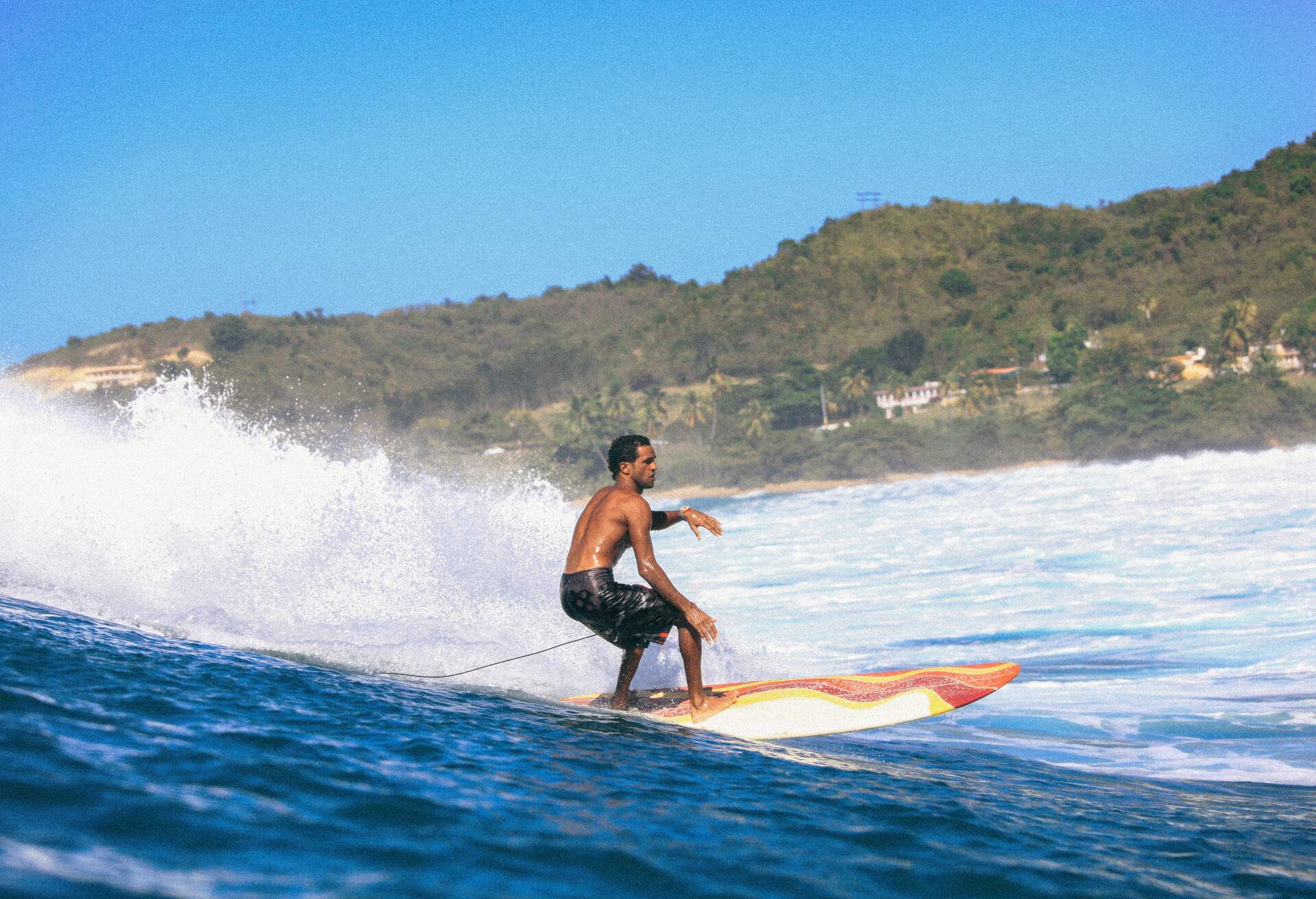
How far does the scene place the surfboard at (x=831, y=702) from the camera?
259 inches

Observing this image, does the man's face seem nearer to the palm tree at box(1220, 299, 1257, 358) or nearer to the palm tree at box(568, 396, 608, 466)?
the palm tree at box(1220, 299, 1257, 358)

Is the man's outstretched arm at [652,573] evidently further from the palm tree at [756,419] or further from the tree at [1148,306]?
the tree at [1148,306]

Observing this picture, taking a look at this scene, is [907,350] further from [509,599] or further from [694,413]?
[509,599]

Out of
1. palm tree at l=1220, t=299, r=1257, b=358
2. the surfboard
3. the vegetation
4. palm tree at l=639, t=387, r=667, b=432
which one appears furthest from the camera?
palm tree at l=639, t=387, r=667, b=432

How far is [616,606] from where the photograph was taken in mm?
6387

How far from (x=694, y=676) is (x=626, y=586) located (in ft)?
2.03

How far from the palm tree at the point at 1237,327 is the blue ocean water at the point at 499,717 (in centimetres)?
7443

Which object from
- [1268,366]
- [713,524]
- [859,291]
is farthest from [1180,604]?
[859,291]

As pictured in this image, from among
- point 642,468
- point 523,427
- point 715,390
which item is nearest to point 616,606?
point 642,468

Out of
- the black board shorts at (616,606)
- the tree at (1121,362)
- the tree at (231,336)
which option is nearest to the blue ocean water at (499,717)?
the black board shorts at (616,606)

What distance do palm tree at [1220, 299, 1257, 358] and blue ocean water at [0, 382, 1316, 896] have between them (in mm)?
74433

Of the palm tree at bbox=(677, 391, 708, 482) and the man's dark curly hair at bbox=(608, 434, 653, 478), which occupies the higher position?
the palm tree at bbox=(677, 391, 708, 482)

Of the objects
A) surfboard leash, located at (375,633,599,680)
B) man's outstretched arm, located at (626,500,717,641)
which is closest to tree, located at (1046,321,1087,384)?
surfboard leash, located at (375,633,599,680)

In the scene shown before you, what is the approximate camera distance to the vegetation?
8262 centimetres
